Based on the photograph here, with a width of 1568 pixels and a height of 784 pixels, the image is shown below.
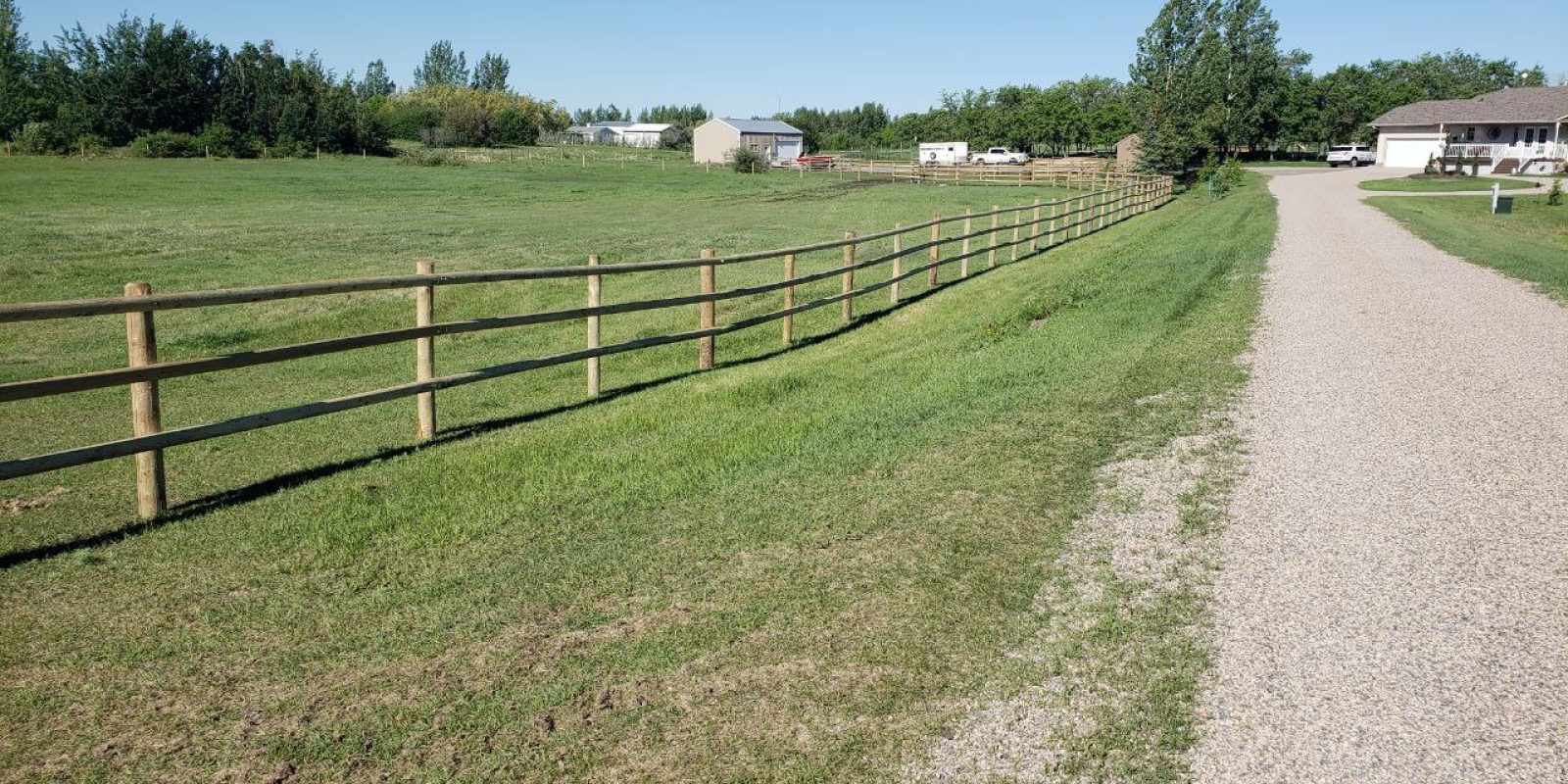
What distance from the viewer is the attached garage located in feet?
260

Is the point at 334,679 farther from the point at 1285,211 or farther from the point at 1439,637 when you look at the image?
the point at 1285,211

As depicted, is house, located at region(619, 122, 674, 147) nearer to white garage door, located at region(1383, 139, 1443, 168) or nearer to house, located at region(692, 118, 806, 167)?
house, located at region(692, 118, 806, 167)

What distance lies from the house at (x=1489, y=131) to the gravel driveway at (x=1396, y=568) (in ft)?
234

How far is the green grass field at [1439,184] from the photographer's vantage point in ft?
169

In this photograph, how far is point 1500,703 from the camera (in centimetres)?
414

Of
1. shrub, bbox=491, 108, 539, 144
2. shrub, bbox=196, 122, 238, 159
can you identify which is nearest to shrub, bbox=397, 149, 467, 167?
shrub, bbox=196, 122, 238, 159

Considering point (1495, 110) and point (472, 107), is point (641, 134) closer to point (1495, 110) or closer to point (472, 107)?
point (472, 107)

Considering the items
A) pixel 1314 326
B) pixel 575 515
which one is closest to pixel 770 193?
pixel 1314 326

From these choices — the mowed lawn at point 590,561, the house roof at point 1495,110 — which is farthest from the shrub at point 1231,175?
the mowed lawn at point 590,561

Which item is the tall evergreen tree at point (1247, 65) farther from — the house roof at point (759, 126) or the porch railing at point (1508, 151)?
the house roof at point (759, 126)

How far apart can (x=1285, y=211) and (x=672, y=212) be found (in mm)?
19731

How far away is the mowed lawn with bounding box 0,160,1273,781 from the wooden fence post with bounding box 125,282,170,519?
10.3 inches

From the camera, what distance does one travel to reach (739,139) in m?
96.2

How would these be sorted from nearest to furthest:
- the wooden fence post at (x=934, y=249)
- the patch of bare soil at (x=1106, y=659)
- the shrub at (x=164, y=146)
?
the patch of bare soil at (x=1106, y=659) → the wooden fence post at (x=934, y=249) → the shrub at (x=164, y=146)
